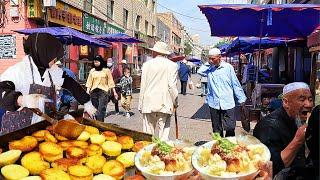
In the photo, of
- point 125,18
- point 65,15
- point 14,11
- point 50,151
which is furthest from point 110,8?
point 50,151

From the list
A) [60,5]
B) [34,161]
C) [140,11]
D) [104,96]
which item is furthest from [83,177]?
[140,11]

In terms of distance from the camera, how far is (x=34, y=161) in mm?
2234

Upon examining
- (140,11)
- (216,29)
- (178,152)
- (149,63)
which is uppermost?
(140,11)

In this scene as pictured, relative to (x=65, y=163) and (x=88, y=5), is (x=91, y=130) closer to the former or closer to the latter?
(x=65, y=163)

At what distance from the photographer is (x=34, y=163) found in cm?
221

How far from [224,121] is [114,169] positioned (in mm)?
4734

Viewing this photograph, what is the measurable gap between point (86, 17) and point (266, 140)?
61.7ft

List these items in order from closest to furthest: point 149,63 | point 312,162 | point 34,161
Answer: point 34,161, point 312,162, point 149,63

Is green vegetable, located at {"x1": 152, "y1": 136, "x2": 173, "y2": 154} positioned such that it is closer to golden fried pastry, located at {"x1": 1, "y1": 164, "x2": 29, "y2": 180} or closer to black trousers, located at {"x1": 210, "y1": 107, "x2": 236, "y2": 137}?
golden fried pastry, located at {"x1": 1, "y1": 164, "x2": 29, "y2": 180}

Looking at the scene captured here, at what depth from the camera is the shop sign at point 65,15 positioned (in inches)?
639

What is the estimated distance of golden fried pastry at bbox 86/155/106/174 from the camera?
2.23 metres

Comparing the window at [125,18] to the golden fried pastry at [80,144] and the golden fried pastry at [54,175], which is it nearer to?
the golden fried pastry at [80,144]

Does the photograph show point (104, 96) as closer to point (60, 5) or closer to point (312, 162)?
point (312, 162)

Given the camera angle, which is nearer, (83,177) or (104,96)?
(83,177)
